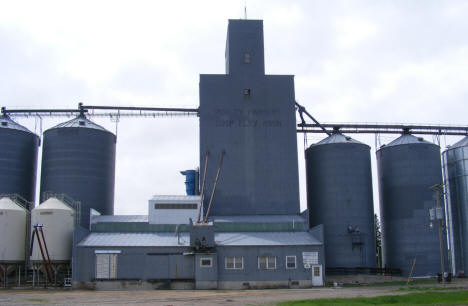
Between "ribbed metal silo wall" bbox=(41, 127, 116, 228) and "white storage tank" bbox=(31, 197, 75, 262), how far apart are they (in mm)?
10603

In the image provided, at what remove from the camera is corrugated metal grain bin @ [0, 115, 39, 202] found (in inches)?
2965

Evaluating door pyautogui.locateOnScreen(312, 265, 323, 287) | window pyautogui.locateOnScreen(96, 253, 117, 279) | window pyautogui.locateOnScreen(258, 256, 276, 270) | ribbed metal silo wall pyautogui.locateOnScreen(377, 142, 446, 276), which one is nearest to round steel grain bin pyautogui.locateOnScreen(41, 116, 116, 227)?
window pyautogui.locateOnScreen(96, 253, 117, 279)

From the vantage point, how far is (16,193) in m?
75.3

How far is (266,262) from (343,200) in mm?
19235

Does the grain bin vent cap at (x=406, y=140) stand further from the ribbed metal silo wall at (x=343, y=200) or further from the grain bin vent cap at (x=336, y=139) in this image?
the grain bin vent cap at (x=336, y=139)

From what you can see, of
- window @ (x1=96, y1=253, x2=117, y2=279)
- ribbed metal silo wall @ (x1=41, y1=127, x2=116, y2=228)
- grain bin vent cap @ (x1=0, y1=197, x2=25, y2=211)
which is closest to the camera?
window @ (x1=96, y1=253, x2=117, y2=279)

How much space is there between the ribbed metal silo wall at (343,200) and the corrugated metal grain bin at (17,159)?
40182 mm

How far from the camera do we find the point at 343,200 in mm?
75250

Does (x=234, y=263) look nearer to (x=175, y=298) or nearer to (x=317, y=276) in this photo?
(x=317, y=276)

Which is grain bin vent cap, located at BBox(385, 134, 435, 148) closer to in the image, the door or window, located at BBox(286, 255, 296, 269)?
the door

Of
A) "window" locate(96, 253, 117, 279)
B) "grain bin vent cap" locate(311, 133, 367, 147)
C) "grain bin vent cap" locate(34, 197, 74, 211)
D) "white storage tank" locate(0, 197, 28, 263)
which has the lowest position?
"window" locate(96, 253, 117, 279)

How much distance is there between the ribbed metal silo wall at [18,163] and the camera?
7525cm

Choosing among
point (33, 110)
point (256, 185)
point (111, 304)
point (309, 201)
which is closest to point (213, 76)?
point (256, 185)

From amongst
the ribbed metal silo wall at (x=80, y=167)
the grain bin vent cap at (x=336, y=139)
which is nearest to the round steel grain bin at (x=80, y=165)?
the ribbed metal silo wall at (x=80, y=167)
